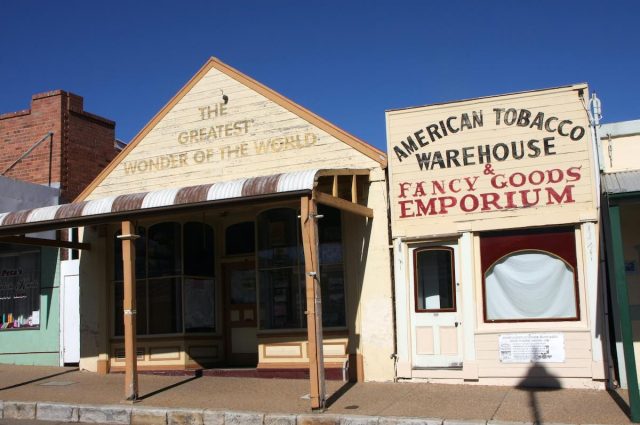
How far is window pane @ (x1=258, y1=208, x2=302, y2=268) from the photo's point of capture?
42.7 feet

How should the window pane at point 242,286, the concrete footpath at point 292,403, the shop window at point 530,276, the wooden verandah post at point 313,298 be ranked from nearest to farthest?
the concrete footpath at point 292,403
the wooden verandah post at point 313,298
the shop window at point 530,276
the window pane at point 242,286

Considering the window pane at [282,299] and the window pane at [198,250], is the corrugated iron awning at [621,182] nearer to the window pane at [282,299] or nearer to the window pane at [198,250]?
the window pane at [282,299]

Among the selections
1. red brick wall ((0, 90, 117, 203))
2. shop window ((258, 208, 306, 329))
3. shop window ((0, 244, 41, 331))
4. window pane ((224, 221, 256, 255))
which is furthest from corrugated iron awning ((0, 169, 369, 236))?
red brick wall ((0, 90, 117, 203))

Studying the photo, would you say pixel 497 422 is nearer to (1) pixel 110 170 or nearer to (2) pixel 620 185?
(2) pixel 620 185

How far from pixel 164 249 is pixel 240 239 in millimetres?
1546

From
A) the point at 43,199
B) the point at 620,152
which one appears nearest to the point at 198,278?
the point at 43,199

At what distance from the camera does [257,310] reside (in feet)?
43.7

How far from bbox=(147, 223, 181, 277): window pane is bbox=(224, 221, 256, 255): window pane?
104 cm

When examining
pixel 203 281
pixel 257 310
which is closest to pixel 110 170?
pixel 203 281

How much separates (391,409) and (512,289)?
3151 mm

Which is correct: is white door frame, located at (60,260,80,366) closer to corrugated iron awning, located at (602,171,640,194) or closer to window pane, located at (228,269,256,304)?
window pane, located at (228,269,256,304)

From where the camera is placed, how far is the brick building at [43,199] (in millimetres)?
15312

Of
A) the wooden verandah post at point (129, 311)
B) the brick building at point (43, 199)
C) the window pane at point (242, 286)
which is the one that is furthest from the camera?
the brick building at point (43, 199)

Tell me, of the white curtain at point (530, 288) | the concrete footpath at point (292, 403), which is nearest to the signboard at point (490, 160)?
the white curtain at point (530, 288)
